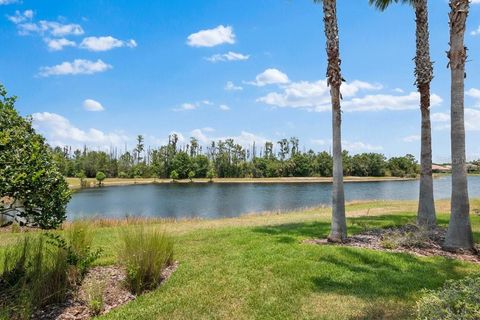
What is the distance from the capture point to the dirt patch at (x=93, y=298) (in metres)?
5.27

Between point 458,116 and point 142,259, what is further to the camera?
point 458,116

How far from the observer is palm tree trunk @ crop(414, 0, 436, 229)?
11141mm

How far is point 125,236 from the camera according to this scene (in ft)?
21.4

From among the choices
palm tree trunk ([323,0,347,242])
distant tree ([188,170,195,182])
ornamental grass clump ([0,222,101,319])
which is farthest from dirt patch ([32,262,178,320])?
distant tree ([188,170,195,182])

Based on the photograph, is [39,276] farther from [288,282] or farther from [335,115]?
[335,115]

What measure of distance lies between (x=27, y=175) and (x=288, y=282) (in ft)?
14.8

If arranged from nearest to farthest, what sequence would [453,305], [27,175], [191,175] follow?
1. [453,305]
2. [27,175]
3. [191,175]

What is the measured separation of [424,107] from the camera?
1134 cm

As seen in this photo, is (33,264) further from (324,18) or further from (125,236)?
(324,18)

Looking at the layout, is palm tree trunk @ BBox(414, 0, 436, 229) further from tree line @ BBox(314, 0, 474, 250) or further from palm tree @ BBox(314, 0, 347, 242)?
palm tree @ BBox(314, 0, 347, 242)

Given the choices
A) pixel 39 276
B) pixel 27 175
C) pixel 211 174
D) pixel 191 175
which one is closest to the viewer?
pixel 27 175

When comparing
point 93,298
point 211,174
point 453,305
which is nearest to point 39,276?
point 93,298

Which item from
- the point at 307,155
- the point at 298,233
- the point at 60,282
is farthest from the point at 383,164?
the point at 60,282

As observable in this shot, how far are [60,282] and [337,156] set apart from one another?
7.13 metres
